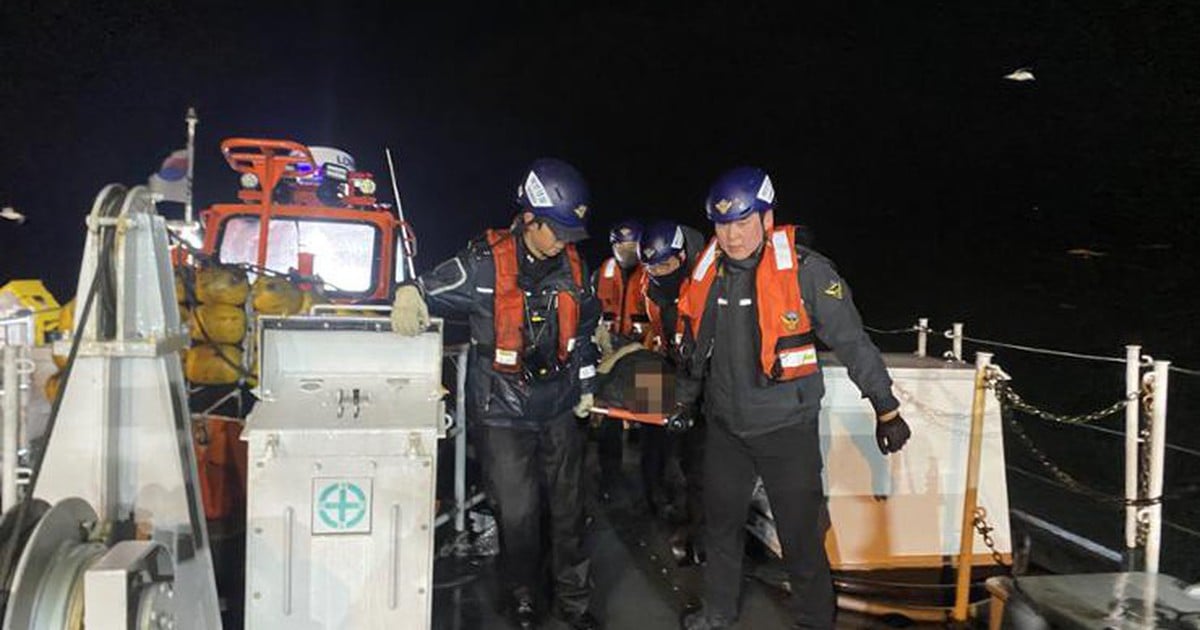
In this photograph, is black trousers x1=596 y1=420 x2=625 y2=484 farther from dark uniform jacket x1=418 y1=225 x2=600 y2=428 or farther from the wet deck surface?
dark uniform jacket x1=418 y1=225 x2=600 y2=428

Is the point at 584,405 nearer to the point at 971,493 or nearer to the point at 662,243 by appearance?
the point at 662,243

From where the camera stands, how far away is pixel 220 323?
4.84m

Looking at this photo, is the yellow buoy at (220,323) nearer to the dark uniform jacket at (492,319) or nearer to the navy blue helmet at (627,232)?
the dark uniform jacket at (492,319)

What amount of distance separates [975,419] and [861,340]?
3.24 ft

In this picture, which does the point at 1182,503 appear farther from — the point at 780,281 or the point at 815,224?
the point at 815,224

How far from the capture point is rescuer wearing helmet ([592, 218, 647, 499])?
7141mm

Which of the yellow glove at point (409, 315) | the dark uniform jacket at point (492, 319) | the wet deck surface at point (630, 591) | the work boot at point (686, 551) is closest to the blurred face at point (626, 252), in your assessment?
the wet deck surface at point (630, 591)

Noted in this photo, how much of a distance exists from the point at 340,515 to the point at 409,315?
0.84 meters

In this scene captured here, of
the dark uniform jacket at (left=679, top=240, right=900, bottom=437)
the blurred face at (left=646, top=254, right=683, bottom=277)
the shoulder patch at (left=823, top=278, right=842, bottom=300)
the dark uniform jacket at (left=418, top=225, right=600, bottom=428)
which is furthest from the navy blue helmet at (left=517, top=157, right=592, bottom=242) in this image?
the blurred face at (left=646, top=254, right=683, bottom=277)

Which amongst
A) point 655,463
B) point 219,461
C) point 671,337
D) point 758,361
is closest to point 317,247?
point 219,461

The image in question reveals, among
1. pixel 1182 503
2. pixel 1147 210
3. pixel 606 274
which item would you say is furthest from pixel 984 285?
pixel 606 274

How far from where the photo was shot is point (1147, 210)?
69938 mm

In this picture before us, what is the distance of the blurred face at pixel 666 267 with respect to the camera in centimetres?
588

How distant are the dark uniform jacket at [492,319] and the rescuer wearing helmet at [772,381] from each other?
769mm
